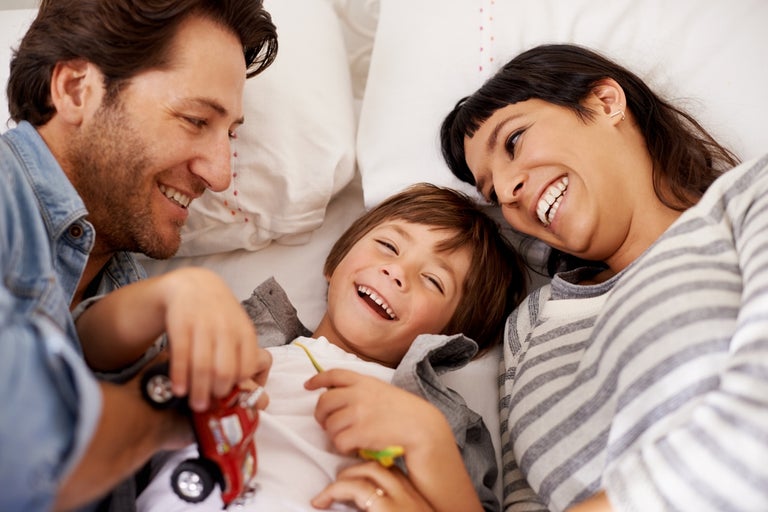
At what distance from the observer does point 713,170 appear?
136 cm

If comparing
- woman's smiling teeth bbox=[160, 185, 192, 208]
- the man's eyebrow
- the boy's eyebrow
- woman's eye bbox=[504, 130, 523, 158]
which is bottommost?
the boy's eyebrow

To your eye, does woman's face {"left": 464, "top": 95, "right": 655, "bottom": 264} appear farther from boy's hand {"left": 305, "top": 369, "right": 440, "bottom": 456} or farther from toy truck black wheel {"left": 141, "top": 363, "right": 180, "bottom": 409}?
toy truck black wheel {"left": 141, "top": 363, "right": 180, "bottom": 409}

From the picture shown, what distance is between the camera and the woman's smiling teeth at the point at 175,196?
121cm

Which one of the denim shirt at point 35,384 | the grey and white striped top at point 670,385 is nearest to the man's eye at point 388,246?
the grey and white striped top at point 670,385

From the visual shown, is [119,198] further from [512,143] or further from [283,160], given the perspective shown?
[512,143]

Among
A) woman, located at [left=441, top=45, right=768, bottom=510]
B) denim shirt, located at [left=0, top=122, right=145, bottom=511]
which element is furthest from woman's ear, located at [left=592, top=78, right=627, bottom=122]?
denim shirt, located at [left=0, top=122, right=145, bottom=511]

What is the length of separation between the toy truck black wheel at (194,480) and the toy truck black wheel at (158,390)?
0.25ft

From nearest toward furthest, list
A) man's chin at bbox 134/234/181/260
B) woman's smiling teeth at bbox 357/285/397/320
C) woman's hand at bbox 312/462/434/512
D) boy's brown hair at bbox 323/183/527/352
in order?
woman's hand at bbox 312/462/434/512 < man's chin at bbox 134/234/181/260 < woman's smiling teeth at bbox 357/285/397/320 < boy's brown hair at bbox 323/183/527/352

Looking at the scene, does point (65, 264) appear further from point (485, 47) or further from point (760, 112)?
point (760, 112)

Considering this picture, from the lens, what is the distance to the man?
2.43ft

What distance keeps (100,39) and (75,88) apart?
3.8 inches

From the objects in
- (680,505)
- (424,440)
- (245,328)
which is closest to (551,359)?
(424,440)

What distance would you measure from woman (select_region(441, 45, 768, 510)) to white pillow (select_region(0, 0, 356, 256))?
0.28m

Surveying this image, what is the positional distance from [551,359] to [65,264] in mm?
793
